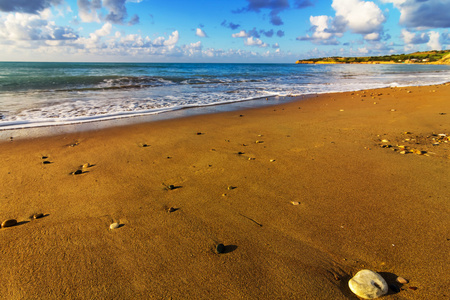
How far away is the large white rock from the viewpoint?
1.69 m

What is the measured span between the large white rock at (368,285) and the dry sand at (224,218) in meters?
0.07

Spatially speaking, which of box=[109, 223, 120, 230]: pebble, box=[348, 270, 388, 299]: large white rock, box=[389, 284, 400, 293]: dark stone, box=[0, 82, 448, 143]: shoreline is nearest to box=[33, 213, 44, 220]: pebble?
box=[109, 223, 120, 230]: pebble

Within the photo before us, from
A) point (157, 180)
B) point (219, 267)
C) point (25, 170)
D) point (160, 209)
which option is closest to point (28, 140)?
point (25, 170)

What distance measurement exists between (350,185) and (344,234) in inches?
43.4

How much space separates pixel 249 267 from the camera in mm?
2002

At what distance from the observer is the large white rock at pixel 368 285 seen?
1.69 meters

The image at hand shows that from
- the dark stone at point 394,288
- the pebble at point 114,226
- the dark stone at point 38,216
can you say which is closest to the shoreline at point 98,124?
the dark stone at point 38,216

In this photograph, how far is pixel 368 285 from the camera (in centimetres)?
172

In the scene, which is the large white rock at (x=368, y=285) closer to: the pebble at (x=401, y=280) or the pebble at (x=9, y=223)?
the pebble at (x=401, y=280)

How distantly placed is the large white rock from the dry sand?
2.8 inches

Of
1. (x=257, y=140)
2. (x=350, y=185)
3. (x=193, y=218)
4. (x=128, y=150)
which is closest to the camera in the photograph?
(x=193, y=218)

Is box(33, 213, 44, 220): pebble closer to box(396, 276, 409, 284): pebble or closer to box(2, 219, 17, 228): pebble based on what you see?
box(2, 219, 17, 228): pebble

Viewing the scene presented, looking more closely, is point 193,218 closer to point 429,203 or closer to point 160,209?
point 160,209

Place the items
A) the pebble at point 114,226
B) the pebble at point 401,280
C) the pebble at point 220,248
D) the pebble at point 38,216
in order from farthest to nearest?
the pebble at point 38,216, the pebble at point 114,226, the pebble at point 220,248, the pebble at point 401,280
